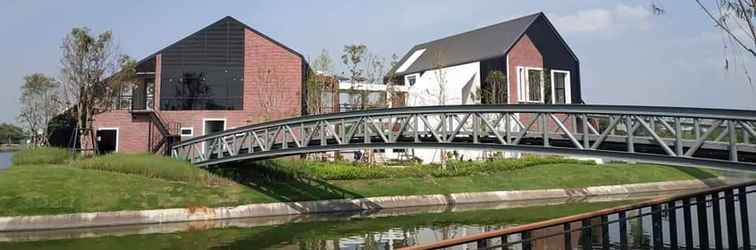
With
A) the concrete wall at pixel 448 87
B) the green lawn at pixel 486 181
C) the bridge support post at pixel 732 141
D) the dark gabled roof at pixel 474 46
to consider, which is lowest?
the green lawn at pixel 486 181

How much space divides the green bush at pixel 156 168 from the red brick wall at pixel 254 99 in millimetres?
10584

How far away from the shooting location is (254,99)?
114 feet

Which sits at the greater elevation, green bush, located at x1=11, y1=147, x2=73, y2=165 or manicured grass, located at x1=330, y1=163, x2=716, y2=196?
Result: green bush, located at x1=11, y1=147, x2=73, y2=165

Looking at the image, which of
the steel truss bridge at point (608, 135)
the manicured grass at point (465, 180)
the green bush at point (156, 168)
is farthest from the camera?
the manicured grass at point (465, 180)

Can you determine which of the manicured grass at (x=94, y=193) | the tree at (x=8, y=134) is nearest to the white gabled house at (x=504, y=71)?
the manicured grass at (x=94, y=193)

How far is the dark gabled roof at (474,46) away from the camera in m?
40.2

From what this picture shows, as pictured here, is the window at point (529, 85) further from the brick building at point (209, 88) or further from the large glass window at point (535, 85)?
the brick building at point (209, 88)

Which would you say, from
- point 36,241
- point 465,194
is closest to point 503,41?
point 465,194

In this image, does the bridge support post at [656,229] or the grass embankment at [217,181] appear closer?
the bridge support post at [656,229]

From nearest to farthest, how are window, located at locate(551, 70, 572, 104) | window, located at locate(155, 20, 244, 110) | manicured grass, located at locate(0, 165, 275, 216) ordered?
manicured grass, located at locate(0, 165, 275, 216)
window, located at locate(155, 20, 244, 110)
window, located at locate(551, 70, 572, 104)

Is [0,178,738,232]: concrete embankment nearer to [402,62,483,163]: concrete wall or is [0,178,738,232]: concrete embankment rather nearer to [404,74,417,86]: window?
[402,62,483,163]: concrete wall

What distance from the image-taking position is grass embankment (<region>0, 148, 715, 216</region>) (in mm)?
19344

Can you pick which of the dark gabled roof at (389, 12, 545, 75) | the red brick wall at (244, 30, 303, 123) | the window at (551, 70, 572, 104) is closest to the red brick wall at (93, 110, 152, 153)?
the red brick wall at (244, 30, 303, 123)

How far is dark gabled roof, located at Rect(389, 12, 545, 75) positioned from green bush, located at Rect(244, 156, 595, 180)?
10.0 meters
